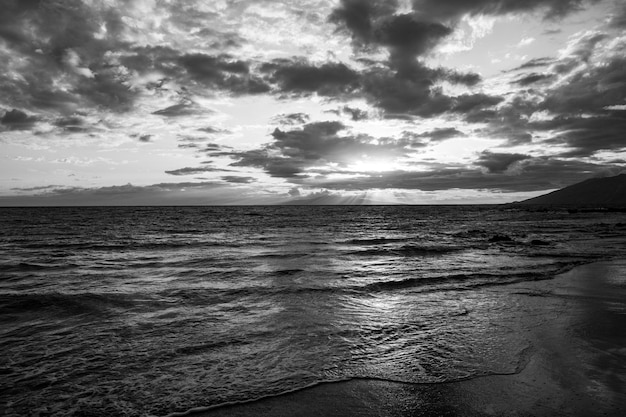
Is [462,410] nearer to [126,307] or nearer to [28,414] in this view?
[28,414]

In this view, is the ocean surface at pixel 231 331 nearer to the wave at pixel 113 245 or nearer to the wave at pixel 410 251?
the wave at pixel 410 251

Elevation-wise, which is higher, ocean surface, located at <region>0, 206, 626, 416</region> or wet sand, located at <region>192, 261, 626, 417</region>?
wet sand, located at <region>192, 261, 626, 417</region>

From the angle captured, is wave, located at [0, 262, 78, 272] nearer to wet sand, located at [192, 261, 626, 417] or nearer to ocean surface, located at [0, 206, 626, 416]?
ocean surface, located at [0, 206, 626, 416]

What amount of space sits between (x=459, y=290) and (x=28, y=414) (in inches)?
515

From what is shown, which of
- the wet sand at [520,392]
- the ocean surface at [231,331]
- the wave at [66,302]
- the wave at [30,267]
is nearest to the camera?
the wet sand at [520,392]

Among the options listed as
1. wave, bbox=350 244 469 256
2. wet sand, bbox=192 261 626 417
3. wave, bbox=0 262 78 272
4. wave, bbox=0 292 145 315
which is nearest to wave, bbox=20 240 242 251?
wave, bbox=0 262 78 272

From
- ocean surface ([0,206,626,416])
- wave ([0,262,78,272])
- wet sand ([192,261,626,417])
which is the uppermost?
wet sand ([192,261,626,417])

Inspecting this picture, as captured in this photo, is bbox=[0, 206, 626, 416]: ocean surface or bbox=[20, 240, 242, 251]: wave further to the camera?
bbox=[20, 240, 242, 251]: wave

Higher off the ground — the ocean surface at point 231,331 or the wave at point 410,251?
the ocean surface at point 231,331

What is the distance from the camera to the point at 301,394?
19.5 feet

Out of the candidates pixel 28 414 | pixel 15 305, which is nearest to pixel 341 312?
pixel 28 414

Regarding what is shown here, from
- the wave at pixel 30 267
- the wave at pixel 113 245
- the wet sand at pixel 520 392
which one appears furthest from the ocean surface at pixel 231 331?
the wave at pixel 113 245

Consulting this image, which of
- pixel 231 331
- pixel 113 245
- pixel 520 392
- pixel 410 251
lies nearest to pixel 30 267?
pixel 113 245

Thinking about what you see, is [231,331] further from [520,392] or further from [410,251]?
[410,251]
